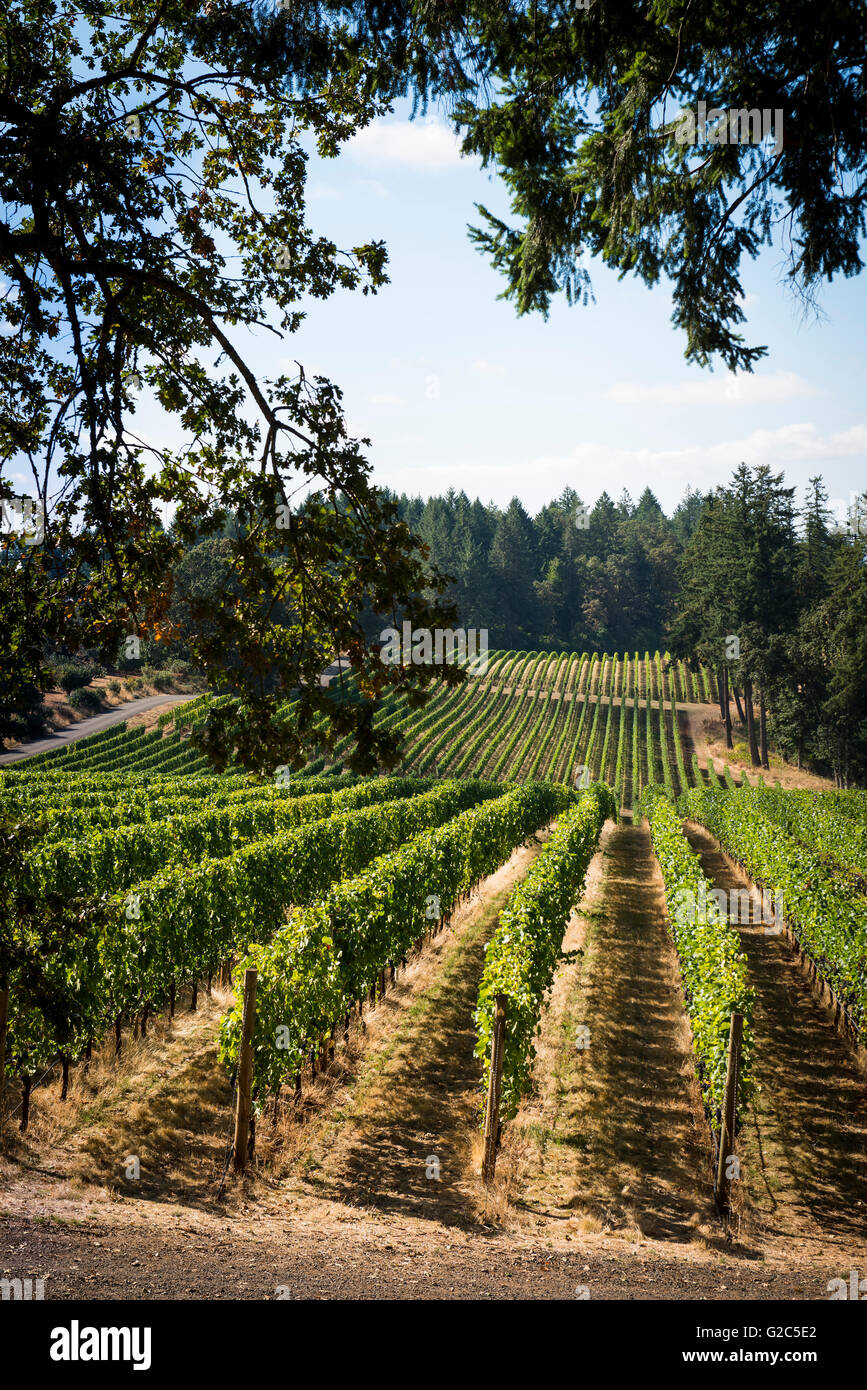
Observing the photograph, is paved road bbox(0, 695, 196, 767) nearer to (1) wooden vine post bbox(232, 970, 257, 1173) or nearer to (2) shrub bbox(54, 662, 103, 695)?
(2) shrub bbox(54, 662, 103, 695)

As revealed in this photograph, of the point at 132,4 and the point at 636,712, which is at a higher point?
the point at 132,4

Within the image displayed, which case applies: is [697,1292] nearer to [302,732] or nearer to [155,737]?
[302,732]

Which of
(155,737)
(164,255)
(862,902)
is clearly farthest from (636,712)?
(164,255)

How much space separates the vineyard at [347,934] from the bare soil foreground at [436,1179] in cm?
25

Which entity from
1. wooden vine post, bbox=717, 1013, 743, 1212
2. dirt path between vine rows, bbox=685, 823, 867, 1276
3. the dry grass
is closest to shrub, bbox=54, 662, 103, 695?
the dry grass

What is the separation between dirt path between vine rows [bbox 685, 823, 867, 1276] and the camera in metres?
7.35

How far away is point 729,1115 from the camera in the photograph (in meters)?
7.71

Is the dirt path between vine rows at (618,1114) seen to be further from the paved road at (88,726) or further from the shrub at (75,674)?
the shrub at (75,674)

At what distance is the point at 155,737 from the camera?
49.1 meters

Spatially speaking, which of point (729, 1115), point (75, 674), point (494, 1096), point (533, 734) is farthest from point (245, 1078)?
point (75, 674)

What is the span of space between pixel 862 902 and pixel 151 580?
13.0 meters

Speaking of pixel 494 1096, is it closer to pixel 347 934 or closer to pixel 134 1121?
pixel 347 934

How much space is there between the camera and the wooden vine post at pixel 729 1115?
7582 millimetres

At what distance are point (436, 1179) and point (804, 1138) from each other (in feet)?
15.3
